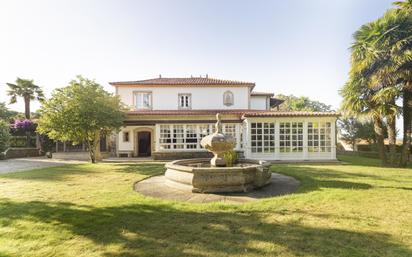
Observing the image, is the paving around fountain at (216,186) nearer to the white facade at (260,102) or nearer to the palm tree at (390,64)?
the palm tree at (390,64)

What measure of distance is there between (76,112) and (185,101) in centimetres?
1144

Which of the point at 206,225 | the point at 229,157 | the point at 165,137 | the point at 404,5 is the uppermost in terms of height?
the point at 404,5

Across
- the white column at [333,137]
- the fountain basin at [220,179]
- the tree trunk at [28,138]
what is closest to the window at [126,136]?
the tree trunk at [28,138]

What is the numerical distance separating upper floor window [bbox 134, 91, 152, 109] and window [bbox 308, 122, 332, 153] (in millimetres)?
15585

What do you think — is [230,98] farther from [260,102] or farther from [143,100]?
[143,100]

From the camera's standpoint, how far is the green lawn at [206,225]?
136 inches

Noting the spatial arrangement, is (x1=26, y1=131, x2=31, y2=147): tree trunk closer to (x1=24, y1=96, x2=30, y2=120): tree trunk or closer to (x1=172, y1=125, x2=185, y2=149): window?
(x1=24, y1=96, x2=30, y2=120): tree trunk

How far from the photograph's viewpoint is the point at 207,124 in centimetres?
1934

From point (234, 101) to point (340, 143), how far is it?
22.2 m

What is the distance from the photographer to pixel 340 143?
34.4 meters

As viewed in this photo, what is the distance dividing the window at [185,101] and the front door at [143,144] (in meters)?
4.72

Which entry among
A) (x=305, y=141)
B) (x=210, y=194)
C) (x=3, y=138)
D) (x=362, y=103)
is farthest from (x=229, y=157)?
(x=3, y=138)

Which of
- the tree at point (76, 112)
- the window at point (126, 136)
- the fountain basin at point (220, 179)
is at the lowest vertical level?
the fountain basin at point (220, 179)

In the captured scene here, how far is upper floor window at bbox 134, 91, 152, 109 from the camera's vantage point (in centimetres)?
2269
